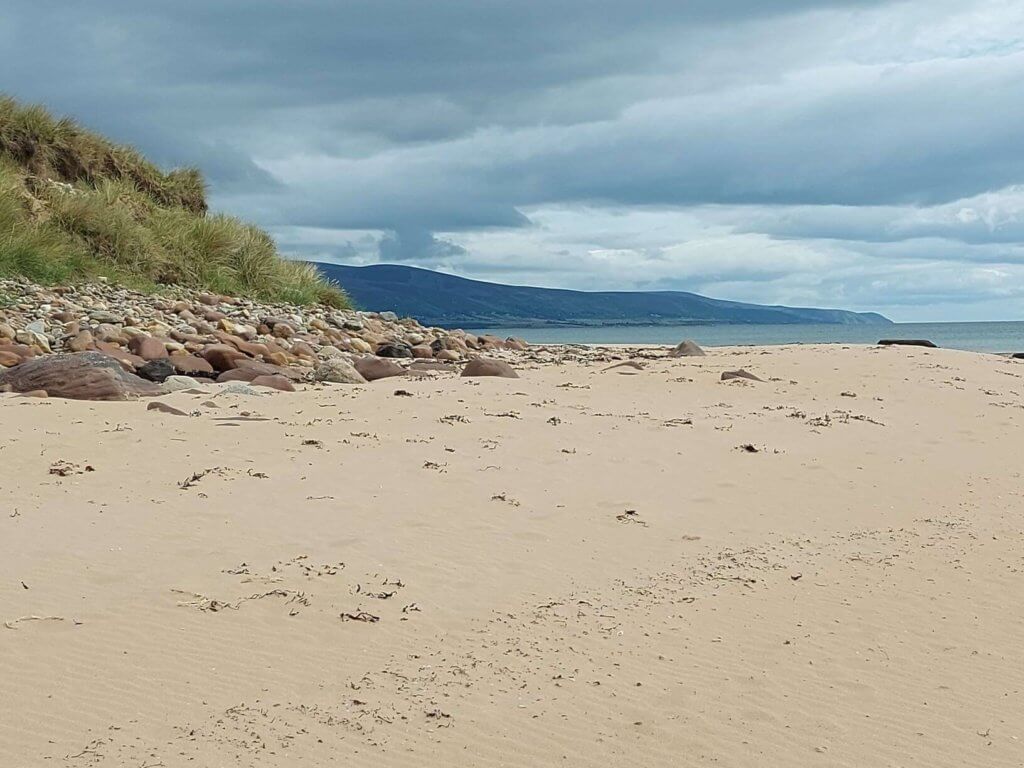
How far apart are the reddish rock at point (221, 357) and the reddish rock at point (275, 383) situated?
1.13 metres

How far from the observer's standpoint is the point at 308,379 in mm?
10305

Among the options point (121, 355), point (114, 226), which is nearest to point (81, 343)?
point (121, 355)

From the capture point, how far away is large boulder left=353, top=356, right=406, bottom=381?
10.8m

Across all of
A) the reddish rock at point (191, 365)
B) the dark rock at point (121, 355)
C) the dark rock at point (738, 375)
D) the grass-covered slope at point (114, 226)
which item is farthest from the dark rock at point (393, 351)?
the dark rock at point (738, 375)

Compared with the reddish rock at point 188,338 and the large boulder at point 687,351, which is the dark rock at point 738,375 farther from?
the reddish rock at point 188,338

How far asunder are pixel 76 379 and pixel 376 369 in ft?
10.8

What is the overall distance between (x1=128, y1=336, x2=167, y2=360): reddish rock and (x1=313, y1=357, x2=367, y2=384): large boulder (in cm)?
168

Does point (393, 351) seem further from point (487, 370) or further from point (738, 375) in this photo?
point (738, 375)

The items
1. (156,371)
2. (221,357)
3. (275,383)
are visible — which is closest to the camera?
(275,383)

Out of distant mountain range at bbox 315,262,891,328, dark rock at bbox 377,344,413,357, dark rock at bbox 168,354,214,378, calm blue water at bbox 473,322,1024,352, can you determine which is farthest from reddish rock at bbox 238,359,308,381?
distant mountain range at bbox 315,262,891,328

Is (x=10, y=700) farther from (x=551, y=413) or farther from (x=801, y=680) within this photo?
(x=551, y=413)

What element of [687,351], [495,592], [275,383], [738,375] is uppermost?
[687,351]

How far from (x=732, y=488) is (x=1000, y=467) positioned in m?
2.27

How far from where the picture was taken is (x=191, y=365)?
1031 centimetres
